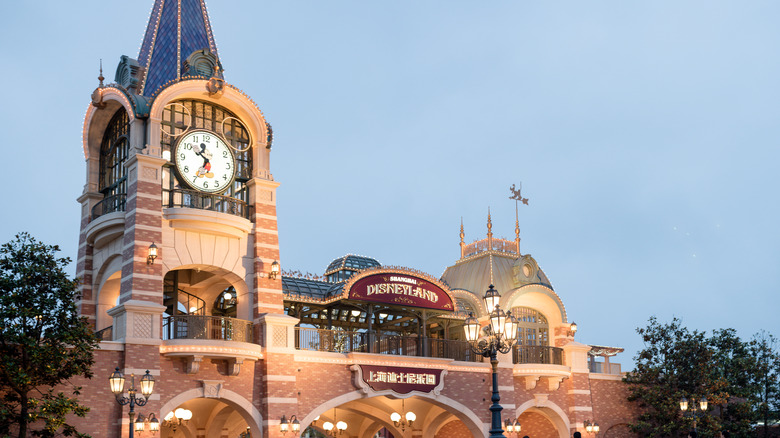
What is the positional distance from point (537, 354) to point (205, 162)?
53.1 ft

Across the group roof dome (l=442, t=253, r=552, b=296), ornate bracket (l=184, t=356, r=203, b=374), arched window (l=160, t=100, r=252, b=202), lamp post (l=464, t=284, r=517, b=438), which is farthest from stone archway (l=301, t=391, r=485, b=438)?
lamp post (l=464, t=284, r=517, b=438)

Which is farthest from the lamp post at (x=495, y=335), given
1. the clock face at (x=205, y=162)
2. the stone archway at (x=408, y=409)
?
the clock face at (x=205, y=162)

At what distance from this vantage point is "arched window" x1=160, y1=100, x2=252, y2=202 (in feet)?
93.1

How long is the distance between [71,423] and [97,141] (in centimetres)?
1089

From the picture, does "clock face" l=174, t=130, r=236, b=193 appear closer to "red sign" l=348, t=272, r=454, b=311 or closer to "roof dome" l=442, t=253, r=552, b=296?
"red sign" l=348, t=272, r=454, b=311

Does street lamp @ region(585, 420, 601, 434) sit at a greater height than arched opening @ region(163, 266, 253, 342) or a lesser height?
lesser

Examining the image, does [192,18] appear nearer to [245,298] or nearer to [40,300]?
[245,298]

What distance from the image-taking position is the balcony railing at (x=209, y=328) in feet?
86.6

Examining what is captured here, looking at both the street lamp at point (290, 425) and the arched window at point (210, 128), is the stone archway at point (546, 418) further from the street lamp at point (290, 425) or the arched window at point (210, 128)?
the arched window at point (210, 128)

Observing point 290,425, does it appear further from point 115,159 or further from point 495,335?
point 115,159

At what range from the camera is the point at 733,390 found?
3912 centimetres

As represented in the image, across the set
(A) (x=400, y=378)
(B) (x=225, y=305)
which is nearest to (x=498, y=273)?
(A) (x=400, y=378)

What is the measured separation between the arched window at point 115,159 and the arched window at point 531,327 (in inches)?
677

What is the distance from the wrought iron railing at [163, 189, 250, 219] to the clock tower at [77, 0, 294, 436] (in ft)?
0.12
